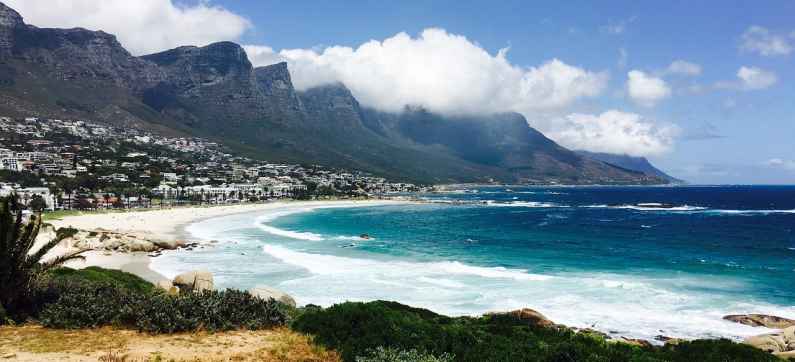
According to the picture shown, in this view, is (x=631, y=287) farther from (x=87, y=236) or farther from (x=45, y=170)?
(x=45, y=170)

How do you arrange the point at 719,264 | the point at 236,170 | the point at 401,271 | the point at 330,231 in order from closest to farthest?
the point at 401,271, the point at 719,264, the point at 330,231, the point at 236,170

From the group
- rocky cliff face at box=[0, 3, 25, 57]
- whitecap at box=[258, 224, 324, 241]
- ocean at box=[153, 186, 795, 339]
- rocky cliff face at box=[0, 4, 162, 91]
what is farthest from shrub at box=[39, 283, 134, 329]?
rocky cliff face at box=[0, 3, 25, 57]

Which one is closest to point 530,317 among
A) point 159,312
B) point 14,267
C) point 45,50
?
point 159,312

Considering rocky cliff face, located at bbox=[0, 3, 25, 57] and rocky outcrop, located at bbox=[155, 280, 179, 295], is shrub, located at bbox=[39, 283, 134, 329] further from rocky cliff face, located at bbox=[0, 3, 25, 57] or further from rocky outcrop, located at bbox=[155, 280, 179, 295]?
rocky cliff face, located at bbox=[0, 3, 25, 57]

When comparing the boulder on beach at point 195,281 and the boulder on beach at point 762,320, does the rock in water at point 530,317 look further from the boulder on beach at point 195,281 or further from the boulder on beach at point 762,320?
the boulder on beach at point 195,281

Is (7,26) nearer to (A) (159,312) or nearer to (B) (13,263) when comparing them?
(B) (13,263)

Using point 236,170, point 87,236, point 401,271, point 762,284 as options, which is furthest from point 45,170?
point 762,284
